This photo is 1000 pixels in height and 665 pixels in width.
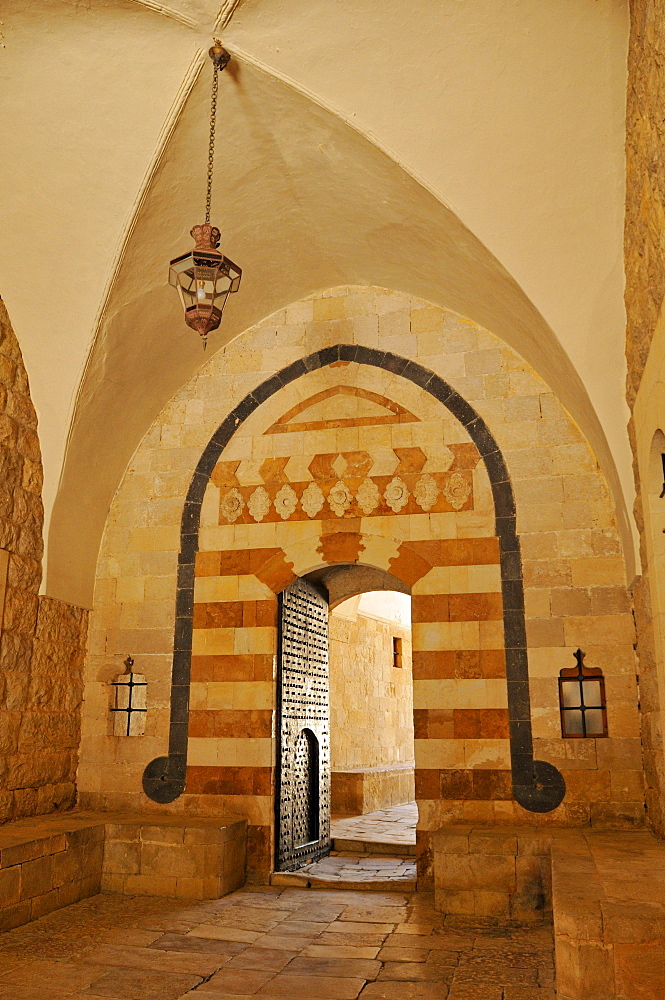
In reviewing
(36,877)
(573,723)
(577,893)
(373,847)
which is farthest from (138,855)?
(577,893)

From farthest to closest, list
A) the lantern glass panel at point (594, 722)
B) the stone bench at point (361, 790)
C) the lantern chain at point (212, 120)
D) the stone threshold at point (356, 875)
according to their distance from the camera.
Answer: the stone bench at point (361, 790), the stone threshold at point (356, 875), the lantern glass panel at point (594, 722), the lantern chain at point (212, 120)

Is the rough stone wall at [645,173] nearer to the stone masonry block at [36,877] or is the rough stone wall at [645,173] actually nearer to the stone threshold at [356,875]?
the stone threshold at [356,875]

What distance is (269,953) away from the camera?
15.4 ft

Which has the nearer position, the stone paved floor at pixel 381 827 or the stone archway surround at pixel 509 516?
the stone archway surround at pixel 509 516

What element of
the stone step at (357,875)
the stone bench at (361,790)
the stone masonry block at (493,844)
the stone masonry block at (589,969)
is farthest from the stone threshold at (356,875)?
the stone masonry block at (589,969)

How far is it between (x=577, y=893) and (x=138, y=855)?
11.8 feet

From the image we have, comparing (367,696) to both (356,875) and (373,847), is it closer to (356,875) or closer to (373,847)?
(373,847)

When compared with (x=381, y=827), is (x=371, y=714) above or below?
above

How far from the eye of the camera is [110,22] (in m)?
4.86

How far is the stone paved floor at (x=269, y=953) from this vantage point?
13.4ft

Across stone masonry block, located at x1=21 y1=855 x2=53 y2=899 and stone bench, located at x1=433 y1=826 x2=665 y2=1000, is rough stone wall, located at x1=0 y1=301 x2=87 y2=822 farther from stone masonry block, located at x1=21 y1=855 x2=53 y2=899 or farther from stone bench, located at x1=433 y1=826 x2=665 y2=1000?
stone bench, located at x1=433 y1=826 x2=665 y2=1000

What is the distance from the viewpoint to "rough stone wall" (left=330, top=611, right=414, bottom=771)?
1073 centimetres

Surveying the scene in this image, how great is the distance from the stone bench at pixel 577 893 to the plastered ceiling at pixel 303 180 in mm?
2338

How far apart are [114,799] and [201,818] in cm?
88
